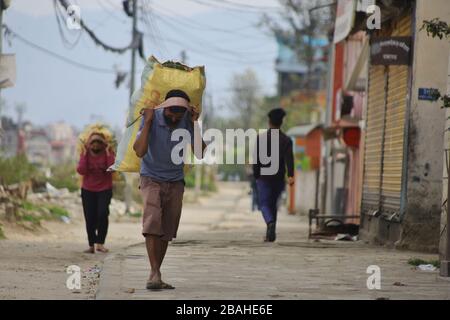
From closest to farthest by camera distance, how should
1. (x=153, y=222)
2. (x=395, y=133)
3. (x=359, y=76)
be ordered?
(x=153, y=222) → (x=395, y=133) → (x=359, y=76)

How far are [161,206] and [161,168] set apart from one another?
33 centimetres

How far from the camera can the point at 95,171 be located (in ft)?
50.1

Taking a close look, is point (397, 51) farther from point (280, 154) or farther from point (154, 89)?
point (154, 89)

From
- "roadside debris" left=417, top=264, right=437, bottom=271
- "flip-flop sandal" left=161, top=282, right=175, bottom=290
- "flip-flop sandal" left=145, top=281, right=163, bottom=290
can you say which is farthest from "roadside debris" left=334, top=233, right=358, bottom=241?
"flip-flop sandal" left=145, top=281, right=163, bottom=290

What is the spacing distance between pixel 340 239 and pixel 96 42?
1022 cm

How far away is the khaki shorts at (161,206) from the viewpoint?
9594mm

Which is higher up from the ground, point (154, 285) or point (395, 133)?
point (395, 133)

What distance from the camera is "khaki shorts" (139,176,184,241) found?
31.5ft

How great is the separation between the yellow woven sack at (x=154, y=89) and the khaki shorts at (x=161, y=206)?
Answer: 90cm

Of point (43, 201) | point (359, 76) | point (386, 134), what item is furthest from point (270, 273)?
point (43, 201)

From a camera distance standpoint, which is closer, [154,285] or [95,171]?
[154,285]

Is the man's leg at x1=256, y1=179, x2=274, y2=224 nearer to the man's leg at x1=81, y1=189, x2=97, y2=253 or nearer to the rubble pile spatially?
the man's leg at x1=81, y1=189, x2=97, y2=253
